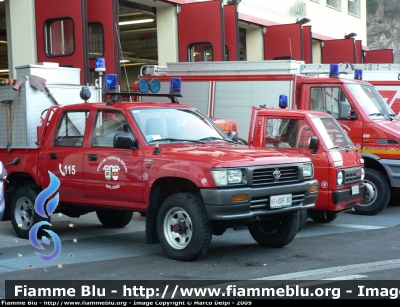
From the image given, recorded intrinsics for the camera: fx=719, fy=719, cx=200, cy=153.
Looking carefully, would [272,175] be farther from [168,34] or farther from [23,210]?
[168,34]

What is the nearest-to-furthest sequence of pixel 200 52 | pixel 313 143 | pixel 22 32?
pixel 313 143, pixel 22 32, pixel 200 52

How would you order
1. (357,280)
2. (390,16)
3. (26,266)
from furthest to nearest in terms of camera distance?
(390,16) → (26,266) → (357,280)

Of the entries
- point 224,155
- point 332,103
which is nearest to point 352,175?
point 332,103

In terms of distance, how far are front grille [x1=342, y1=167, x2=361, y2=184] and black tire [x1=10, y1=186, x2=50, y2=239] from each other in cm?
458

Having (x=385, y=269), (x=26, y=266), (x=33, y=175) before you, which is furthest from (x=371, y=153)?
(x=26, y=266)

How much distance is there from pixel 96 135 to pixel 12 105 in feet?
5.85

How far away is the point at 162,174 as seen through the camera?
335 inches

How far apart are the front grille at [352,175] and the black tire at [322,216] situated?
22.1 inches

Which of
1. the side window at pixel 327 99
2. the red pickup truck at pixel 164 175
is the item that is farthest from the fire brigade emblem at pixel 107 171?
the side window at pixel 327 99

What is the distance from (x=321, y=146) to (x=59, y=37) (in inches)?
305

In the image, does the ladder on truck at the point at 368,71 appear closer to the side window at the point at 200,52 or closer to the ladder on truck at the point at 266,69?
the ladder on truck at the point at 266,69

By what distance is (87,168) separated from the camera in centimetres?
939

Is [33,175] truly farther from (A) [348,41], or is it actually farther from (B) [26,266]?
(A) [348,41]

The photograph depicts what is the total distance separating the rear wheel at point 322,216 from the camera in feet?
37.3
